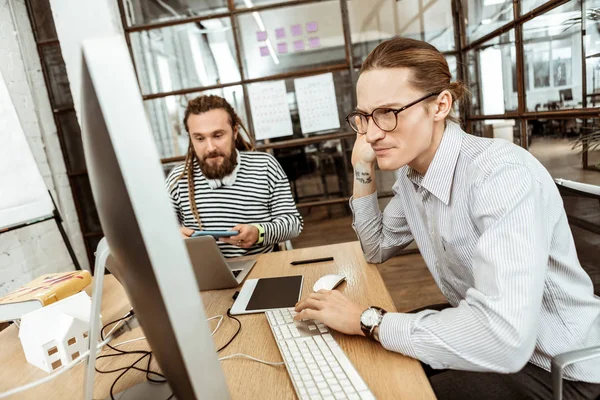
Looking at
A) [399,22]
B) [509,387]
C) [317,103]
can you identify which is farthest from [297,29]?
[509,387]

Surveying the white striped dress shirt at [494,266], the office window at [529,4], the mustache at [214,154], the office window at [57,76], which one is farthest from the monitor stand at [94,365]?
the office window at [57,76]

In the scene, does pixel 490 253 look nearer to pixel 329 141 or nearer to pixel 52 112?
pixel 329 141

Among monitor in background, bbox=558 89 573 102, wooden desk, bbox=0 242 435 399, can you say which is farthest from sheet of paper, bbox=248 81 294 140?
wooden desk, bbox=0 242 435 399

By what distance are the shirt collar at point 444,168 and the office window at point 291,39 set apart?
1981mm

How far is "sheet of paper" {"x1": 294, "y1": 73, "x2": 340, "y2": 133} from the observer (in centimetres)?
276

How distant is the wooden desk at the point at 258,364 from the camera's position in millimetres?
636

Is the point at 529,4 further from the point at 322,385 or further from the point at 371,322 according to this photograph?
the point at 322,385

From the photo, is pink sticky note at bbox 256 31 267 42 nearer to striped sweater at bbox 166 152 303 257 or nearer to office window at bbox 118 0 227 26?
office window at bbox 118 0 227 26

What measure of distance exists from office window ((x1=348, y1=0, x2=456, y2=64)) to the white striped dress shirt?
1.90 metres

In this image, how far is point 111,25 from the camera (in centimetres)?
254

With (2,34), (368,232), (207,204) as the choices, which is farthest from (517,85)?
(2,34)

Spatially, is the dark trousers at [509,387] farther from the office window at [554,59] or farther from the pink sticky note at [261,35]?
the pink sticky note at [261,35]

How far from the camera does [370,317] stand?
748 millimetres

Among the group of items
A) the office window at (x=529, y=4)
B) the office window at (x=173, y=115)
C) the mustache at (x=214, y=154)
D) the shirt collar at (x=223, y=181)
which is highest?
the office window at (x=529, y=4)
